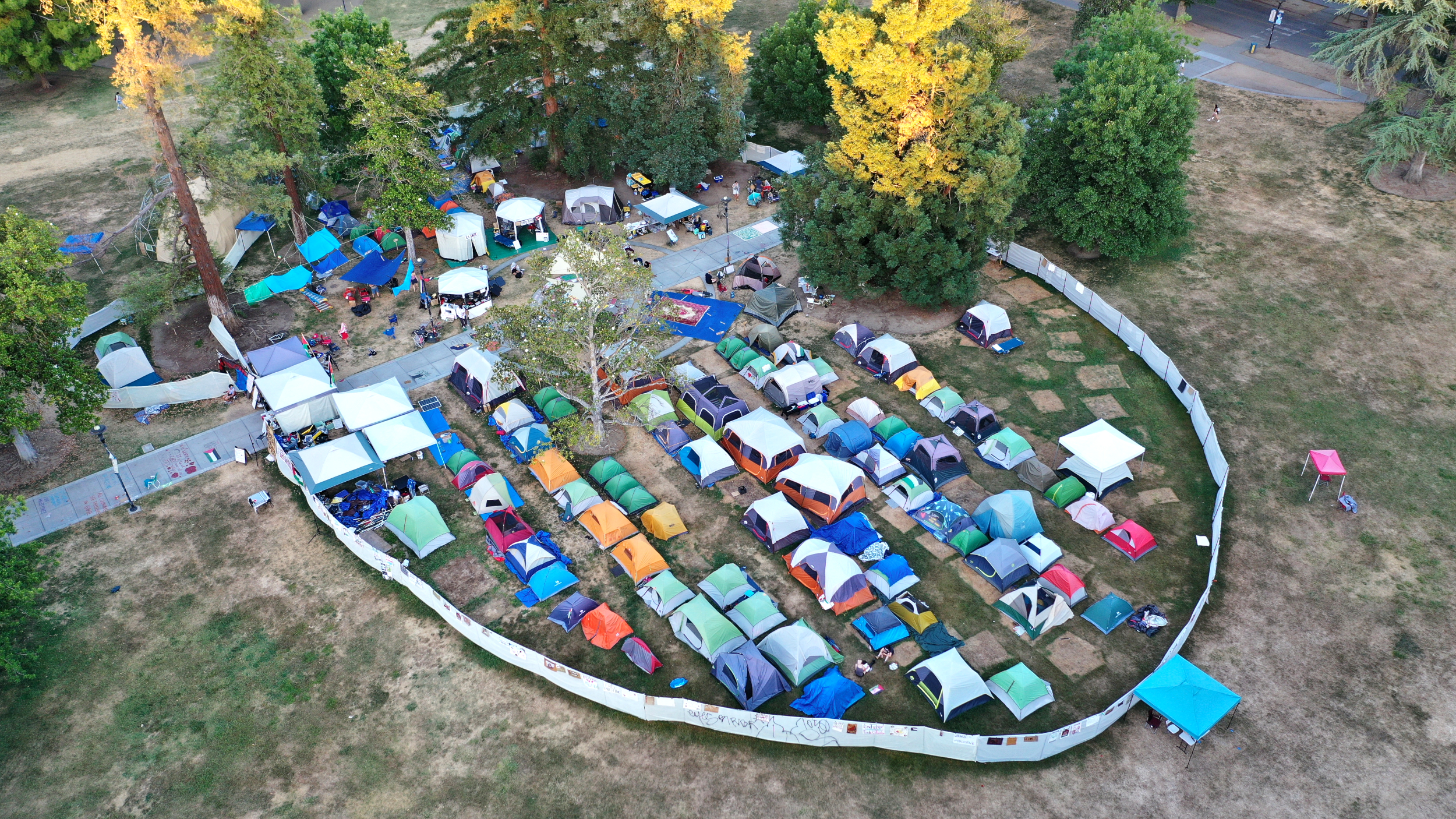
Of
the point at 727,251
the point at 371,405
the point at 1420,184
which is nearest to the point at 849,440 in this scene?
the point at 727,251

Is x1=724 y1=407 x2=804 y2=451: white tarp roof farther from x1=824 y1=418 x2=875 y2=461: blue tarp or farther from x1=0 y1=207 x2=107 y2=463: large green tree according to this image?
x1=0 y1=207 x2=107 y2=463: large green tree

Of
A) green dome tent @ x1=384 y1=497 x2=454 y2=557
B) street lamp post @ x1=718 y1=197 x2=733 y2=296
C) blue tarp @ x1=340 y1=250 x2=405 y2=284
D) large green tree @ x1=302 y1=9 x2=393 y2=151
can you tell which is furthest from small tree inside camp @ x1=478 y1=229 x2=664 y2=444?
large green tree @ x1=302 y1=9 x2=393 y2=151

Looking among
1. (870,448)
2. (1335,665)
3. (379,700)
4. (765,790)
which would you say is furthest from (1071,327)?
(379,700)

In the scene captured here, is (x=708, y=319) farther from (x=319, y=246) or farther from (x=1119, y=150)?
(x=1119, y=150)

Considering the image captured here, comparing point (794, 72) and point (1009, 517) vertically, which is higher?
point (794, 72)

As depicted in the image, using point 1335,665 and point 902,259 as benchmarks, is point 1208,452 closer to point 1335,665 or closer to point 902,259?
point 1335,665

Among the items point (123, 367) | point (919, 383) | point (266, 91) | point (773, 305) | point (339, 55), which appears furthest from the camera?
point (339, 55)

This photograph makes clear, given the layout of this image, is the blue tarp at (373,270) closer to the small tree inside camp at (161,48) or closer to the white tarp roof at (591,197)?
the small tree inside camp at (161,48)
